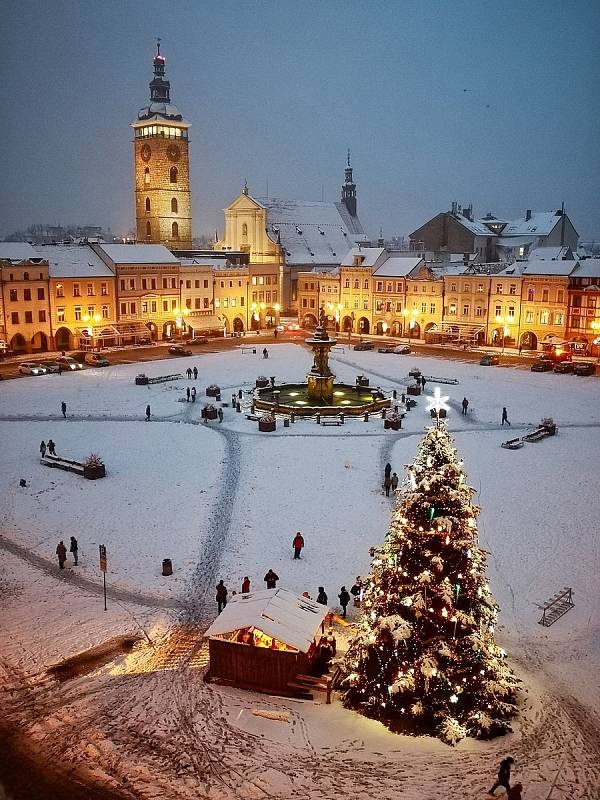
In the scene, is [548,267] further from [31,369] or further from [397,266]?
[31,369]

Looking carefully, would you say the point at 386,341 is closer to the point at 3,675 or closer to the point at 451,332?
the point at 451,332

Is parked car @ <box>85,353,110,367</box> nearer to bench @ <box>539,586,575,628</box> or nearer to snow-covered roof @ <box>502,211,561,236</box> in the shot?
bench @ <box>539,586,575,628</box>

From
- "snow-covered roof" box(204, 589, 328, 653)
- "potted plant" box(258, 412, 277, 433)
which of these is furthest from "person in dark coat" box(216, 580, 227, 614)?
"potted plant" box(258, 412, 277, 433)

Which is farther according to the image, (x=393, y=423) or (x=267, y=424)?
(x=393, y=423)

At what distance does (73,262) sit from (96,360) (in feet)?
49.9

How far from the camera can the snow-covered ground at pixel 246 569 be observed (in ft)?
46.9

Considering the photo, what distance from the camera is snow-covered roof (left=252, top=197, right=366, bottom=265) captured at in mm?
100375

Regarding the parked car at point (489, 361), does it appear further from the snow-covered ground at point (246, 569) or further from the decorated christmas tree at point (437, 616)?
the decorated christmas tree at point (437, 616)

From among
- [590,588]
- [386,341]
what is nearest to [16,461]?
[590,588]

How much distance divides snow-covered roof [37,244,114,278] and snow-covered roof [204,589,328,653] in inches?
2333

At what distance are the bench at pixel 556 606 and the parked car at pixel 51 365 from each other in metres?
48.1

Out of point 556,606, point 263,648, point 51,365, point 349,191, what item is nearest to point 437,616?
point 263,648

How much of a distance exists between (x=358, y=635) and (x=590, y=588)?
10120 mm

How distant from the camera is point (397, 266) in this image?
3322 inches
